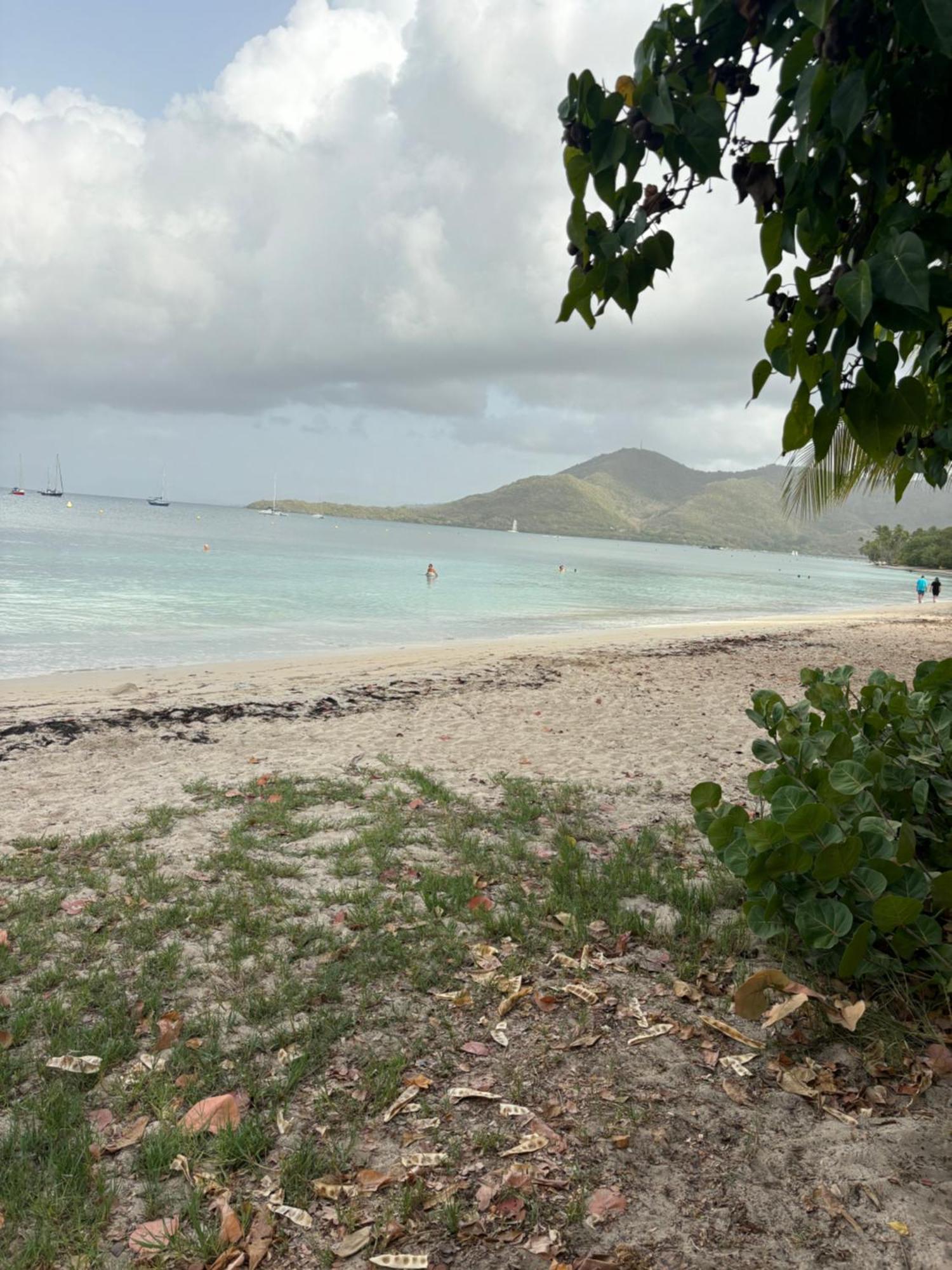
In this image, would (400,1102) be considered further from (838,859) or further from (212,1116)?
(838,859)

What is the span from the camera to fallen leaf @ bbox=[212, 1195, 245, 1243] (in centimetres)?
233

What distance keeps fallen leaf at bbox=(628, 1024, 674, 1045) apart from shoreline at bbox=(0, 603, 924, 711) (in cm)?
1195

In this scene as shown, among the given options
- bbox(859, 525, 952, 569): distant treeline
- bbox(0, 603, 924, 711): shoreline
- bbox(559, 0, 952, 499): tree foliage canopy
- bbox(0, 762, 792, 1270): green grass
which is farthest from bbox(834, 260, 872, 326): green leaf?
bbox(859, 525, 952, 569): distant treeline

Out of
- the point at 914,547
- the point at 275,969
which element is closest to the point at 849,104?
the point at 275,969

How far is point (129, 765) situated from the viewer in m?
8.77

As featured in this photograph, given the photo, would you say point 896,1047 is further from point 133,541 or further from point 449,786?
point 133,541

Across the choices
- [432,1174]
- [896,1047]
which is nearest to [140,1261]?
[432,1174]

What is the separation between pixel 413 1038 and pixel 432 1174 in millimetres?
799

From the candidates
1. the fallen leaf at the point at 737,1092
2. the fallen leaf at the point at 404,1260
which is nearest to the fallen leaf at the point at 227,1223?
the fallen leaf at the point at 404,1260

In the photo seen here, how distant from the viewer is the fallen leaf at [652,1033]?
330 centimetres

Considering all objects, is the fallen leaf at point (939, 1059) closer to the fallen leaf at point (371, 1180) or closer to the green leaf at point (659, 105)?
the fallen leaf at point (371, 1180)

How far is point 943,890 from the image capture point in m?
2.83

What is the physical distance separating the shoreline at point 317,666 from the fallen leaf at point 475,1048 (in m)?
11.5

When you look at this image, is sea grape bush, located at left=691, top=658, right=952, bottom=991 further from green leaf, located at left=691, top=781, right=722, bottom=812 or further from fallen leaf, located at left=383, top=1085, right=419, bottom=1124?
fallen leaf, located at left=383, top=1085, right=419, bottom=1124
